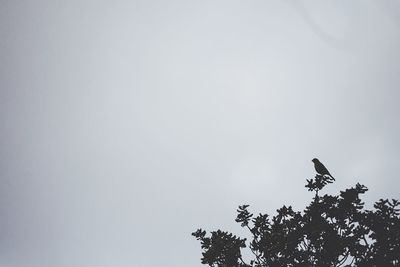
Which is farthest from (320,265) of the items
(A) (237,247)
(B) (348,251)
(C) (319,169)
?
(C) (319,169)

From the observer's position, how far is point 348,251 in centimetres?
983

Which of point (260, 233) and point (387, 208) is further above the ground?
point (260, 233)

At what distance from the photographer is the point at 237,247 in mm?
10508

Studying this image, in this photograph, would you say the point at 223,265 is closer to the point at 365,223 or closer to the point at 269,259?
the point at 269,259

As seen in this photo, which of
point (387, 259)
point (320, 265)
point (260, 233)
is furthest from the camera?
point (260, 233)

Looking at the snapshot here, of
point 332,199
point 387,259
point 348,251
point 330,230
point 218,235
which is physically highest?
point 218,235

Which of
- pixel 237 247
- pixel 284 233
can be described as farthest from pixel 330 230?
pixel 237 247

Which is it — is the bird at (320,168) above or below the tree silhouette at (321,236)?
above

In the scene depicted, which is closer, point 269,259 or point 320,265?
point 320,265

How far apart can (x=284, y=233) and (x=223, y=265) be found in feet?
8.92

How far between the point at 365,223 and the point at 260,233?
3.94 meters

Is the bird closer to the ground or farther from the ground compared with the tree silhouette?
farther from the ground

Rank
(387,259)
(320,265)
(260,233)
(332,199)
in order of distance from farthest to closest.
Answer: (260,233), (332,199), (320,265), (387,259)

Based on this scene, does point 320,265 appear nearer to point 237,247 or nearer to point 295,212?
point 295,212
